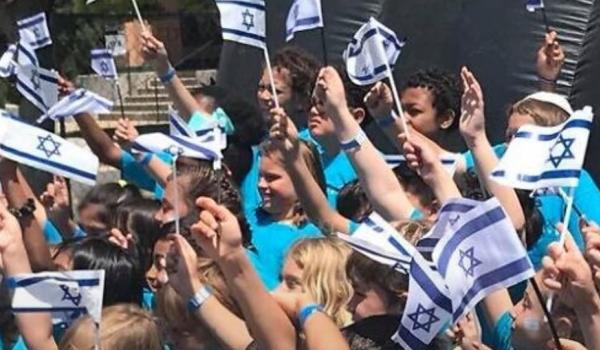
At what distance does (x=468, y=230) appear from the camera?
368 centimetres

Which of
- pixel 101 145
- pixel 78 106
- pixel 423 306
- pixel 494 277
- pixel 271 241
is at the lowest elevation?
pixel 101 145

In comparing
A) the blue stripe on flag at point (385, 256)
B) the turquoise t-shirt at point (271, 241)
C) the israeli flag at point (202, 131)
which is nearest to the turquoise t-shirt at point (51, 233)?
the israeli flag at point (202, 131)

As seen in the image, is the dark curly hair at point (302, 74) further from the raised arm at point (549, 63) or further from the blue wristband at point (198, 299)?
the blue wristband at point (198, 299)

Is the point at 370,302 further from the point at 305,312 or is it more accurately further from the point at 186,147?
the point at 186,147

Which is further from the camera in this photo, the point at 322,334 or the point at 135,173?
the point at 135,173

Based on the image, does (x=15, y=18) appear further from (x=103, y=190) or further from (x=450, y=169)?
(x=450, y=169)

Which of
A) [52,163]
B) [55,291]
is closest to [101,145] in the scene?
[52,163]

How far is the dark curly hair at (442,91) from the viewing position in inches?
255

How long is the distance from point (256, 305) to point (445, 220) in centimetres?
60

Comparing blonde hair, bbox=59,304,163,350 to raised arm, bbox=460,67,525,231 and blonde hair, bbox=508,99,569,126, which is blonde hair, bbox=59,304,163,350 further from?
blonde hair, bbox=508,99,569,126

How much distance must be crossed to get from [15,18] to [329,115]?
6.66 m

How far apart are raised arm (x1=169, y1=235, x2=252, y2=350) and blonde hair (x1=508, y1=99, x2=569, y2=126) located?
1485 mm

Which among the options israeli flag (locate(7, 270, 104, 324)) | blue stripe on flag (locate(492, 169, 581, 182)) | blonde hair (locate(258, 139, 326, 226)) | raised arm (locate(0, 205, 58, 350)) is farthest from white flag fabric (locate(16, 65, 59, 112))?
blue stripe on flag (locate(492, 169, 581, 182))

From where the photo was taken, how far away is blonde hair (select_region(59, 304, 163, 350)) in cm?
426
